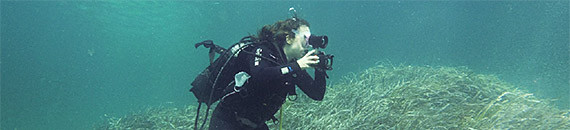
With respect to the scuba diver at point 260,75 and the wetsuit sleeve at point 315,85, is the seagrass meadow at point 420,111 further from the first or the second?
the scuba diver at point 260,75

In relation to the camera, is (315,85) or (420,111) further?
(420,111)

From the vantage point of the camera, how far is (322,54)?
2166 mm

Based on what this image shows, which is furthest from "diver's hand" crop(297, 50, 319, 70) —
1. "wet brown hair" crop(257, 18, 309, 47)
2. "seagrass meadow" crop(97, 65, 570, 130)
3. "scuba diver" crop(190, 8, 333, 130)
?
"seagrass meadow" crop(97, 65, 570, 130)

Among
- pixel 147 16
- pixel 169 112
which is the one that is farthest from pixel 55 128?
pixel 147 16

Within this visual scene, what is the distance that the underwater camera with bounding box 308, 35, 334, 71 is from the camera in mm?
2109

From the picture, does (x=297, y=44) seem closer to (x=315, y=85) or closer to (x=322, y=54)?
(x=322, y=54)

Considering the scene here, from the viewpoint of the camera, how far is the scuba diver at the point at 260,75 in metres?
1.98

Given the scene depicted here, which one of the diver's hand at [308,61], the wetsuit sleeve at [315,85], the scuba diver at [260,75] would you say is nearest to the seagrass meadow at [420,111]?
the wetsuit sleeve at [315,85]

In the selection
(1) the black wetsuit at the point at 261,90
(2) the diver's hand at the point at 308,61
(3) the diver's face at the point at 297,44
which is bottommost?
(1) the black wetsuit at the point at 261,90

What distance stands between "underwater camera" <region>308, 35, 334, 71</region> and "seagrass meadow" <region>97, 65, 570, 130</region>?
2308 mm

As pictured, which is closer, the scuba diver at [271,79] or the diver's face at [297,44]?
the scuba diver at [271,79]

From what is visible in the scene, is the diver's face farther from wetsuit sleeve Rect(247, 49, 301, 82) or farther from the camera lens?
wetsuit sleeve Rect(247, 49, 301, 82)

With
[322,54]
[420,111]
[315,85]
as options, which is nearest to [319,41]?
[322,54]

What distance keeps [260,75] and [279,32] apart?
535mm
